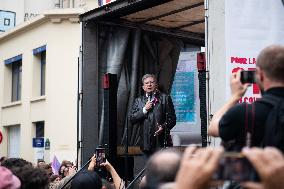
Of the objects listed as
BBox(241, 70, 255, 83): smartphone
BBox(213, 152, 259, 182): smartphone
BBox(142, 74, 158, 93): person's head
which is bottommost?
BBox(213, 152, 259, 182): smartphone

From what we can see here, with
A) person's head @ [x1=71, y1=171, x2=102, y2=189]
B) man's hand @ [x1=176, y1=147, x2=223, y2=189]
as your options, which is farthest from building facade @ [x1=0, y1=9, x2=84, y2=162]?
man's hand @ [x1=176, y1=147, x2=223, y2=189]

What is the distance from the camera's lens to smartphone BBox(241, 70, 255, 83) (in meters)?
3.08

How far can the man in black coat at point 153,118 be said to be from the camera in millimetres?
8086

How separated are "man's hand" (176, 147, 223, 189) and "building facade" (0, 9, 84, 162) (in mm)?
15641

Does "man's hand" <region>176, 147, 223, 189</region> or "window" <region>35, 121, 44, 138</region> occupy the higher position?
"window" <region>35, 121, 44, 138</region>

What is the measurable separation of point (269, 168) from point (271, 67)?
1.10 meters

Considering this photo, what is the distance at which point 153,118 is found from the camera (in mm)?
8125

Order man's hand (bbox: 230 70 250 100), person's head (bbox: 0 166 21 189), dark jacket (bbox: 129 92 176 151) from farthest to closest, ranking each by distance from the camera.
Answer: dark jacket (bbox: 129 92 176 151) → man's hand (bbox: 230 70 250 100) → person's head (bbox: 0 166 21 189)

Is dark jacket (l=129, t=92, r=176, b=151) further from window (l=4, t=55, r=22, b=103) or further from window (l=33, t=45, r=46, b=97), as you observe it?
window (l=4, t=55, r=22, b=103)

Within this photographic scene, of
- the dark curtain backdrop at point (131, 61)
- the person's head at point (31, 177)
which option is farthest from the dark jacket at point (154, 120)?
the person's head at point (31, 177)

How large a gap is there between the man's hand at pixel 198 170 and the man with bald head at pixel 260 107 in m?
0.87

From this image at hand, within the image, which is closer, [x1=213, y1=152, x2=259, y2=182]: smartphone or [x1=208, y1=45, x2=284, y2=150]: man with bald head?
[x1=213, y1=152, x2=259, y2=182]: smartphone

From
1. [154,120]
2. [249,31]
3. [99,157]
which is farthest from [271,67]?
[154,120]

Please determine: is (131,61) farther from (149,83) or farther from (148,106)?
(148,106)
